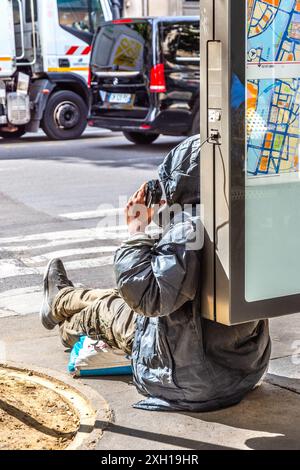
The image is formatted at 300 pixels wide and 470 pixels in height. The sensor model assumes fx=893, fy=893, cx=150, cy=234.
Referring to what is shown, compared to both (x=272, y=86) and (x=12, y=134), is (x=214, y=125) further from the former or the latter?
(x=12, y=134)

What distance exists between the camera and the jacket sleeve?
159 inches

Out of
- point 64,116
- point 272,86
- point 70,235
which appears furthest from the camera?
point 64,116

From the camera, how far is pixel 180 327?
4.22 metres

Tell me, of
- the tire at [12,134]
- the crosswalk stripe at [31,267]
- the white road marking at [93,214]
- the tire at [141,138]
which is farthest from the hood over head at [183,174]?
the tire at [12,134]

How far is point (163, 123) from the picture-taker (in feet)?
49.8

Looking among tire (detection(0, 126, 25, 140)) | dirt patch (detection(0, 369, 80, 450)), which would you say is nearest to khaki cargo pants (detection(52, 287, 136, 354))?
dirt patch (detection(0, 369, 80, 450))

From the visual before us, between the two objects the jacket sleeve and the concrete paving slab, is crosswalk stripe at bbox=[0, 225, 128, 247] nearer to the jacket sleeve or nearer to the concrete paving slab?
the concrete paving slab

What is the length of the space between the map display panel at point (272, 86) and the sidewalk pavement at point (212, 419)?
3.71ft

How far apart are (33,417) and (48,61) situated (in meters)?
13.9

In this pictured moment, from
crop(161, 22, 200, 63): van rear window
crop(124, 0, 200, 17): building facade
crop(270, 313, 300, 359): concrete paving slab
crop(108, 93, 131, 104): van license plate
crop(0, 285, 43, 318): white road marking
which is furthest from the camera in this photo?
crop(124, 0, 200, 17): building facade

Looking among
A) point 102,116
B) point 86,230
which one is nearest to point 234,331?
point 86,230

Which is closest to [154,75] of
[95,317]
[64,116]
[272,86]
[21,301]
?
[64,116]

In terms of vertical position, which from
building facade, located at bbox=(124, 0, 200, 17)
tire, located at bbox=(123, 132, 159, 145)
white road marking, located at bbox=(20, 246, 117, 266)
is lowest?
tire, located at bbox=(123, 132, 159, 145)
